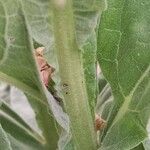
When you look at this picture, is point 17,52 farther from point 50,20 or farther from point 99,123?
point 99,123

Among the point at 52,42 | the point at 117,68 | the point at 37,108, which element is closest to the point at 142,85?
the point at 117,68

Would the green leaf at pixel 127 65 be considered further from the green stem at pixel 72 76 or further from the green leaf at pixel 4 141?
the green leaf at pixel 4 141

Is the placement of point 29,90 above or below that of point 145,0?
below

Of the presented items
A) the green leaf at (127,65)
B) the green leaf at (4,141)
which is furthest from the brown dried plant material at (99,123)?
the green leaf at (4,141)

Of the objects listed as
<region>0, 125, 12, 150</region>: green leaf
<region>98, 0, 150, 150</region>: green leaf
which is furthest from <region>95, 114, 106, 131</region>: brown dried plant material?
<region>0, 125, 12, 150</region>: green leaf

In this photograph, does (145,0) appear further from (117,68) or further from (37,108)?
(37,108)

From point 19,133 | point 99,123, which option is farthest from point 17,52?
point 19,133
